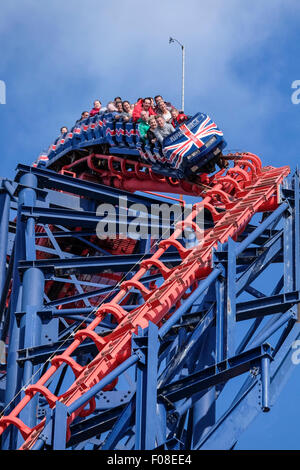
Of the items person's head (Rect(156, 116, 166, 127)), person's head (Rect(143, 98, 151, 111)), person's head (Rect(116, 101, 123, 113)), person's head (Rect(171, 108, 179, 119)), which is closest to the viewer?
person's head (Rect(156, 116, 166, 127))

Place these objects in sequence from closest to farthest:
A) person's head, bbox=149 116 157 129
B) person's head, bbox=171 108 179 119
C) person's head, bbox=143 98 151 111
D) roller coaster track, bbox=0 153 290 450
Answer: roller coaster track, bbox=0 153 290 450 → person's head, bbox=149 116 157 129 → person's head, bbox=171 108 179 119 → person's head, bbox=143 98 151 111

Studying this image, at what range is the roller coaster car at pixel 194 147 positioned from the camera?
87.5 feet

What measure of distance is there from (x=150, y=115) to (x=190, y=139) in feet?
6.72

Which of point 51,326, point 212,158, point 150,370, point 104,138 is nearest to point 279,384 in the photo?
point 150,370

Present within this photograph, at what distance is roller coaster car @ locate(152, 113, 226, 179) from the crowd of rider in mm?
537

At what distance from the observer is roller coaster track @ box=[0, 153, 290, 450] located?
20.7 m

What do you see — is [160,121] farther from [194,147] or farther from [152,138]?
[194,147]

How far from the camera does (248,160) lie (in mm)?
27609

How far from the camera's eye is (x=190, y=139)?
26750mm

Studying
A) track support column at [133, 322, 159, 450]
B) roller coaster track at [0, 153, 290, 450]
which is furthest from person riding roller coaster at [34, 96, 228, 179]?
track support column at [133, 322, 159, 450]

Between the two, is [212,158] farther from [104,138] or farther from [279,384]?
[279,384]

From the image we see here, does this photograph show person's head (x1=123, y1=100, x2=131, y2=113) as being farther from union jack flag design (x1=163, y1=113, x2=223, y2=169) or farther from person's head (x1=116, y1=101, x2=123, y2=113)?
union jack flag design (x1=163, y1=113, x2=223, y2=169)

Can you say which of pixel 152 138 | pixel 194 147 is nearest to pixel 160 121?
pixel 152 138

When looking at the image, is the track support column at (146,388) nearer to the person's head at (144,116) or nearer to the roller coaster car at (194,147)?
the roller coaster car at (194,147)
